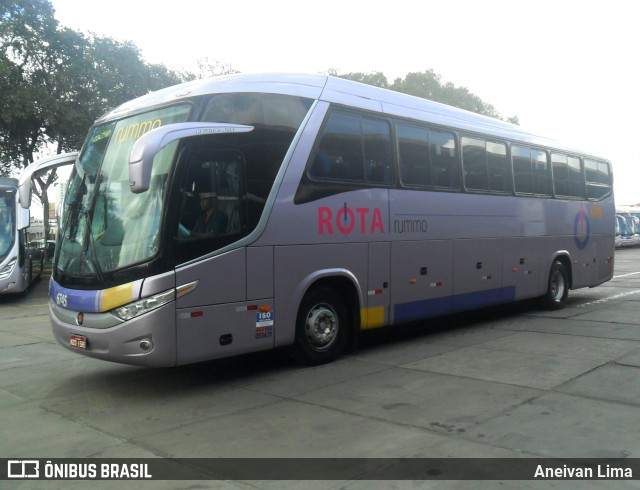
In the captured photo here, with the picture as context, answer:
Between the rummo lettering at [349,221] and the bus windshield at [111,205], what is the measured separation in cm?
226

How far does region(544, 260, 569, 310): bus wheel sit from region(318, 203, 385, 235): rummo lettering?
20.4 feet

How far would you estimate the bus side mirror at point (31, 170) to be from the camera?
8.45 meters

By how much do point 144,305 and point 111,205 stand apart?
1.32 metres

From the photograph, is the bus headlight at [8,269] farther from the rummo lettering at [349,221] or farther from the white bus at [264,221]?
the rummo lettering at [349,221]

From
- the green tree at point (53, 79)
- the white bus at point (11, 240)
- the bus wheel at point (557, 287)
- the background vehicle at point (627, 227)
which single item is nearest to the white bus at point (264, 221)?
the bus wheel at point (557, 287)

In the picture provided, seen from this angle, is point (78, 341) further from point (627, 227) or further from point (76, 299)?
point (627, 227)

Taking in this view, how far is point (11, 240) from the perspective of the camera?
17.5 m

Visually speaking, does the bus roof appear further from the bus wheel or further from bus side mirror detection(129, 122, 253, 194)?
the bus wheel

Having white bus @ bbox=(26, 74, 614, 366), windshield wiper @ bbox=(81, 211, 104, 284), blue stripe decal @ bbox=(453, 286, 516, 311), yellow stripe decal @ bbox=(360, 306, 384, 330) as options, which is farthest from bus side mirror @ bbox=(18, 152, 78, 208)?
blue stripe decal @ bbox=(453, 286, 516, 311)

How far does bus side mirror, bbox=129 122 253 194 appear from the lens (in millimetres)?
6082

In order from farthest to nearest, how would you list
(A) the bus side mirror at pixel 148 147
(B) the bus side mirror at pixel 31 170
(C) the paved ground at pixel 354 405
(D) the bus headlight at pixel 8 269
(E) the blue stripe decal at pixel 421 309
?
(D) the bus headlight at pixel 8 269, (E) the blue stripe decal at pixel 421 309, (B) the bus side mirror at pixel 31 170, (A) the bus side mirror at pixel 148 147, (C) the paved ground at pixel 354 405

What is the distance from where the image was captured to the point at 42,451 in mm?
5660

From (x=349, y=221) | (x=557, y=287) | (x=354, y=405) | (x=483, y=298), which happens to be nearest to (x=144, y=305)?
(x=354, y=405)

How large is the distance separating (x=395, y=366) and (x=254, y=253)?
2.57 meters
